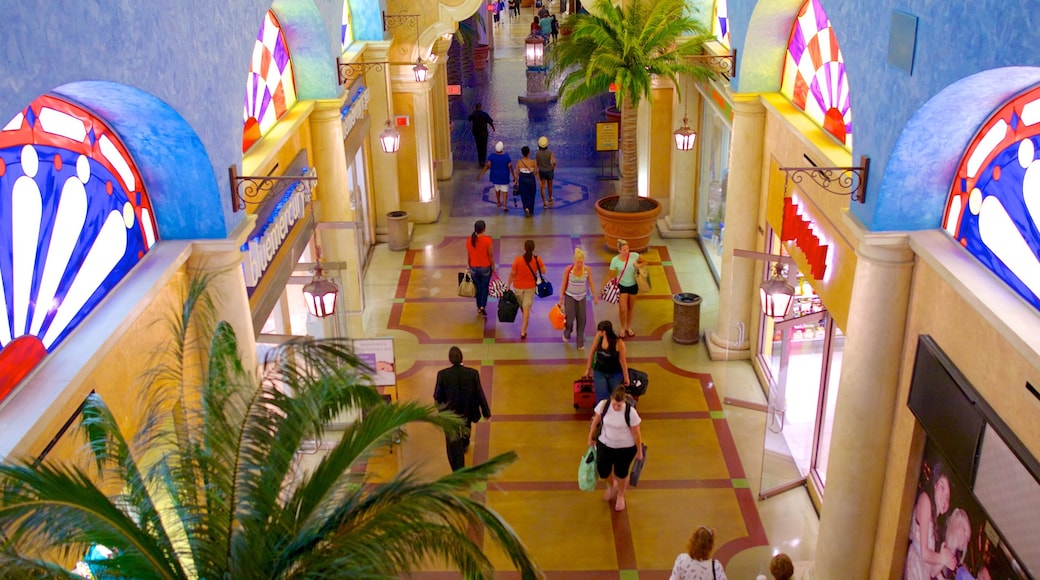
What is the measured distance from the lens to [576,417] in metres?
11.3

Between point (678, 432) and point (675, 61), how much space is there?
6.19 meters

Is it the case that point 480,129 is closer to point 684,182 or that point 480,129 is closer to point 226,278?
point 684,182

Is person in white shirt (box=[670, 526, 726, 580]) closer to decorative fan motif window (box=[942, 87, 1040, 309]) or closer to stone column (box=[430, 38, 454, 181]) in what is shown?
decorative fan motif window (box=[942, 87, 1040, 309])

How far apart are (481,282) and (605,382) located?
3.80 meters

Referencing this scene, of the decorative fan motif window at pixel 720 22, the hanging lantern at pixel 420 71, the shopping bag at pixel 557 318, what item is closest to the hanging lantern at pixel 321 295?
the shopping bag at pixel 557 318

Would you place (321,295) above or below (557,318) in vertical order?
above

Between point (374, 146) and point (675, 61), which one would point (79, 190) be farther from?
point (374, 146)

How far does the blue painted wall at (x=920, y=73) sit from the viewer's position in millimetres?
5176

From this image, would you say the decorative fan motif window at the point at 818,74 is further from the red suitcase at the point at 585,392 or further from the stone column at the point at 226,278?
the stone column at the point at 226,278

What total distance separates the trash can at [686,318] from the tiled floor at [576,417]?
13cm

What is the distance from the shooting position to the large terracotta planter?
52.7 ft

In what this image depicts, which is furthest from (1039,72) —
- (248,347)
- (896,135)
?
(248,347)

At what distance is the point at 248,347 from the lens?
26.5 ft

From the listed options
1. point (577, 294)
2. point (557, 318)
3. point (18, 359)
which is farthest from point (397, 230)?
point (18, 359)
